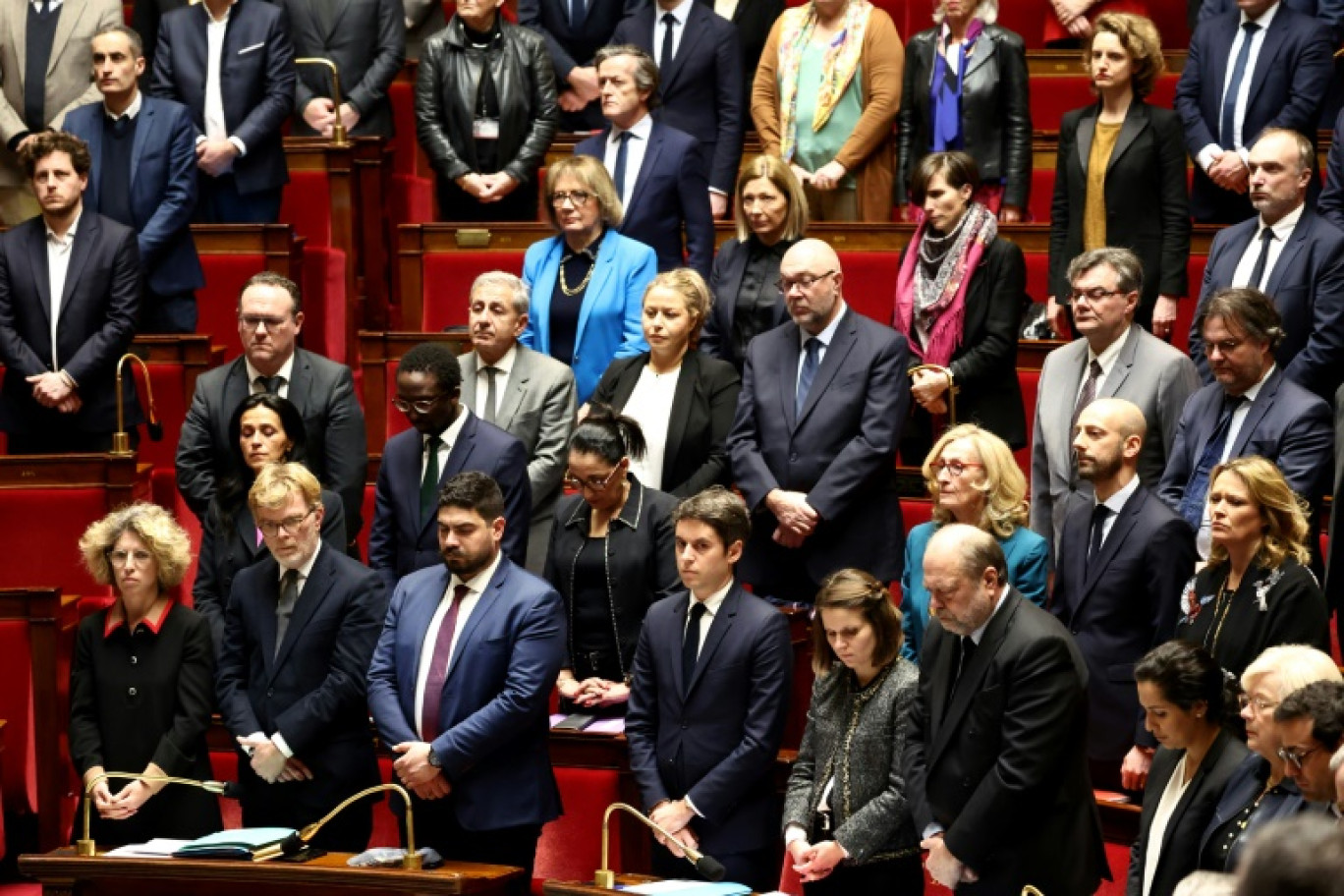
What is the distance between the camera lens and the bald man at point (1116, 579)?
3467 mm

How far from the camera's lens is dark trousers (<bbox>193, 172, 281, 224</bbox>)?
5305 millimetres

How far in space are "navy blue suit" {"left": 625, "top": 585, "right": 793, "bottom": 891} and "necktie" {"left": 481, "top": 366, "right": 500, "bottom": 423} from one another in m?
0.83

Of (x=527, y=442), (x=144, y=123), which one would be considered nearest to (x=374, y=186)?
(x=144, y=123)

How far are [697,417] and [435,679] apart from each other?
0.87m

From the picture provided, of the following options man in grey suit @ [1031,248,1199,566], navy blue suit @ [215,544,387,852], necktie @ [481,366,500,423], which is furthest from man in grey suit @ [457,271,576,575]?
man in grey suit @ [1031,248,1199,566]

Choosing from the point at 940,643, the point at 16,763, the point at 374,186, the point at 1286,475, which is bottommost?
the point at 16,763

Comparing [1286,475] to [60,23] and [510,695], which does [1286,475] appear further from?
[60,23]

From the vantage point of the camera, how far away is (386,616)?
3607 mm

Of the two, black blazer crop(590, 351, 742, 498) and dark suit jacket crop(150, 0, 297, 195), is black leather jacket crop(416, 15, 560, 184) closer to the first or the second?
dark suit jacket crop(150, 0, 297, 195)

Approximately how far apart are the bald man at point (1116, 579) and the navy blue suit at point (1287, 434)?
0.17m

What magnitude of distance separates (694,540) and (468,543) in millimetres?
358

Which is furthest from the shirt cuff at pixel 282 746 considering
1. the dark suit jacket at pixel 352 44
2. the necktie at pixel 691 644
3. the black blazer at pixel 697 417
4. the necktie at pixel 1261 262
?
the dark suit jacket at pixel 352 44

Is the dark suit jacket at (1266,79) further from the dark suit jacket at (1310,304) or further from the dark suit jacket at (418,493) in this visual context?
the dark suit jacket at (418,493)

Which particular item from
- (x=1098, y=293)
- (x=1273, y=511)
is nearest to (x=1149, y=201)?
(x=1098, y=293)
